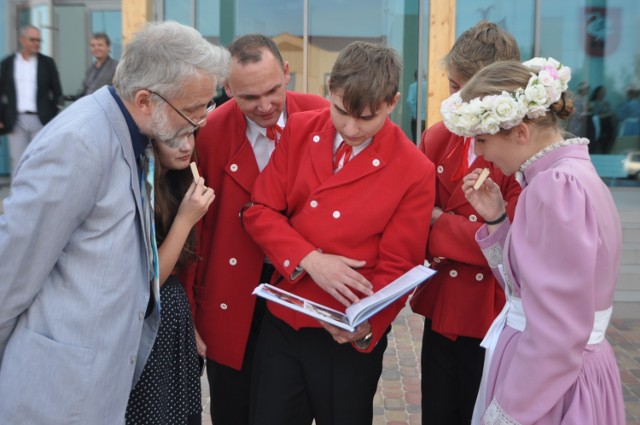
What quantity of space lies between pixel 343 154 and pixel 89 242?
0.94 m

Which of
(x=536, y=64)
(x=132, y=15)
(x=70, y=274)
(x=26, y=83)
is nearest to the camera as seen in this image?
(x=70, y=274)

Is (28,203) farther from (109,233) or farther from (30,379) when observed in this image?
(30,379)

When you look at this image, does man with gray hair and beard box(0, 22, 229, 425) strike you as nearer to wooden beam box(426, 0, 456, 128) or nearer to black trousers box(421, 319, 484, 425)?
black trousers box(421, 319, 484, 425)

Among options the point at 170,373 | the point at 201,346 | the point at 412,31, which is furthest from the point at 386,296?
the point at 412,31

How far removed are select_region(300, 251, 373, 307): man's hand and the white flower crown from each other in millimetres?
593

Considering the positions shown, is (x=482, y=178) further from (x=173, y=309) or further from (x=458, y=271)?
(x=173, y=309)

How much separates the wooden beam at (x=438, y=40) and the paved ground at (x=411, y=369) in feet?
11.3

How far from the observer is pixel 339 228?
2346 mm

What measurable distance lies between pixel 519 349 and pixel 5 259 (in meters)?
1.39

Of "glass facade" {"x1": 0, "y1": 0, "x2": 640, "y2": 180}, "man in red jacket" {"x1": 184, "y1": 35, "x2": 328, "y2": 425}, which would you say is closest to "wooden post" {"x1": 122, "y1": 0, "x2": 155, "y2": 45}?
"glass facade" {"x1": 0, "y1": 0, "x2": 640, "y2": 180}

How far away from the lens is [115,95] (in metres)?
2.10

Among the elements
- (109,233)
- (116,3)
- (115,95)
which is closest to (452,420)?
(109,233)

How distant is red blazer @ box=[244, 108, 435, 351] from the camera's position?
2340mm

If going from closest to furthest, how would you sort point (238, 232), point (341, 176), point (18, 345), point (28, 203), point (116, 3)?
point (28, 203)
point (18, 345)
point (341, 176)
point (238, 232)
point (116, 3)
